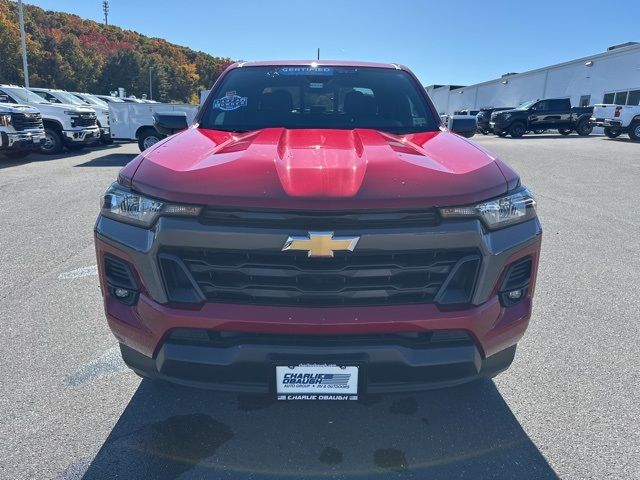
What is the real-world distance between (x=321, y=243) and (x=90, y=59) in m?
77.0

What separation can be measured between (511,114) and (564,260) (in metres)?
23.1

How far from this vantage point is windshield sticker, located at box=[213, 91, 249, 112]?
3.42 metres

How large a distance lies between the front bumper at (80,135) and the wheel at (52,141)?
211 mm

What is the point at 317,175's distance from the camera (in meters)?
1.99

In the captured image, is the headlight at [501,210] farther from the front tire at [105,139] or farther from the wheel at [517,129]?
the wheel at [517,129]

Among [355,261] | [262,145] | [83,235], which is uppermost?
[262,145]

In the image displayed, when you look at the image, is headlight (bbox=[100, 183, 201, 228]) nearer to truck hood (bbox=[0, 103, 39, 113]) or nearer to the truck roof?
the truck roof

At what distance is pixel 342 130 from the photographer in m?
3.00

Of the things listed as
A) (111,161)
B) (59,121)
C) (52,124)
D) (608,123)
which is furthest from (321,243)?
(608,123)

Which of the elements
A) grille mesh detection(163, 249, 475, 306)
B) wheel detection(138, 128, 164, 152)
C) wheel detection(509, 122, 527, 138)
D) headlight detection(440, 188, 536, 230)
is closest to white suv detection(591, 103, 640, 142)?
wheel detection(509, 122, 527, 138)

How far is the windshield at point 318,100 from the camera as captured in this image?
10.7 feet

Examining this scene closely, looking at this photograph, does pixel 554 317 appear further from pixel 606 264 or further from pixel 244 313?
pixel 244 313

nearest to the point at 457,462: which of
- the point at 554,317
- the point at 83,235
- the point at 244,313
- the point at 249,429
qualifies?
the point at 249,429

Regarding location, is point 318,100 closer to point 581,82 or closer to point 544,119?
point 544,119
